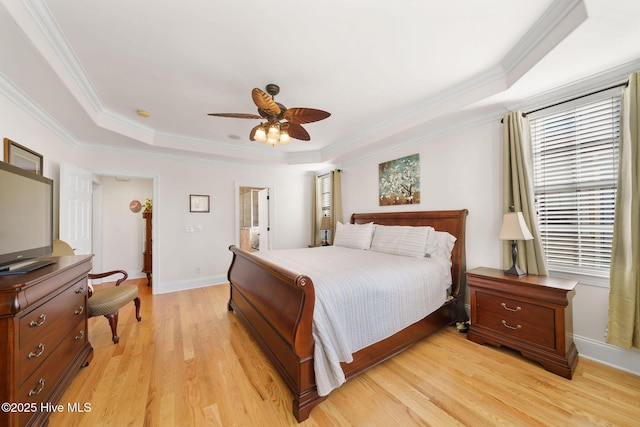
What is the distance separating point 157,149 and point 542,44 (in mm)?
4809

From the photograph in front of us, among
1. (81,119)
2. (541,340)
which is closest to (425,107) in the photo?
(541,340)

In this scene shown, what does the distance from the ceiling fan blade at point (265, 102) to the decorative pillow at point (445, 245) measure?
2.39 metres

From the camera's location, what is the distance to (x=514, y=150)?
8.02 ft

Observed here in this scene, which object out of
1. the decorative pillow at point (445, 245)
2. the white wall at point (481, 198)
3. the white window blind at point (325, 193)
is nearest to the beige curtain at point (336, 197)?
the white window blind at point (325, 193)

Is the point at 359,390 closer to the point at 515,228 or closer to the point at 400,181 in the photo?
the point at 515,228

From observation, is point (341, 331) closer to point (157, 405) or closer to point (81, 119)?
point (157, 405)

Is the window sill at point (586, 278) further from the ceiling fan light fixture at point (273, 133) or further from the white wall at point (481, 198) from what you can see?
the ceiling fan light fixture at point (273, 133)

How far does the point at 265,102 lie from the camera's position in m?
2.01

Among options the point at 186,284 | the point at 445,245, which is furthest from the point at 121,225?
the point at 445,245

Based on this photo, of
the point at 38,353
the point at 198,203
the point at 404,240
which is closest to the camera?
the point at 38,353

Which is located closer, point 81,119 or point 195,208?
point 81,119

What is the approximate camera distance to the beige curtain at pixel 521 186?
7.64ft

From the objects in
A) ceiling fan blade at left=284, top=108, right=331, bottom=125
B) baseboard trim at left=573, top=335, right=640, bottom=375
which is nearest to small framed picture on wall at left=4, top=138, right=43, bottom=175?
ceiling fan blade at left=284, top=108, right=331, bottom=125

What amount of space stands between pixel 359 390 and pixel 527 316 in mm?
1599
